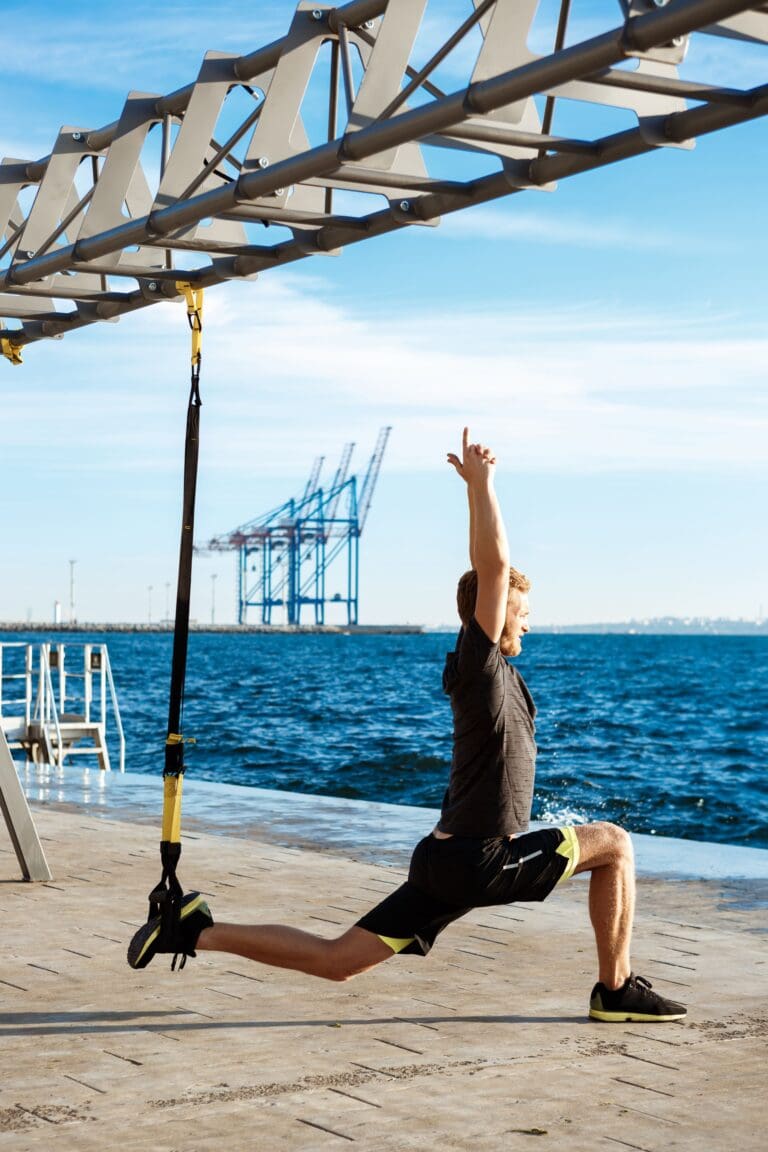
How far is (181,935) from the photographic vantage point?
4.70 meters

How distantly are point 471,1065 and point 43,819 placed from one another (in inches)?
234

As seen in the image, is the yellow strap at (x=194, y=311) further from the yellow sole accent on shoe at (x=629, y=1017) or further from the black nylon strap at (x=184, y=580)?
the yellow sole accent on shoe at (x=629, y=1017)

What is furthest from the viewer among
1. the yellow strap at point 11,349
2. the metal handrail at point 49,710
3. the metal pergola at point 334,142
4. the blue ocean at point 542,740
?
the blue ocean at point 542,740

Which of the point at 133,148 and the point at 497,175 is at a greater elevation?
the point at 133,148

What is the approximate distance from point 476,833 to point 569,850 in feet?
1.16

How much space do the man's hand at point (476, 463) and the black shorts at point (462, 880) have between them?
40.5 inches

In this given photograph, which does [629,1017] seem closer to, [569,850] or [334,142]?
[569,850]

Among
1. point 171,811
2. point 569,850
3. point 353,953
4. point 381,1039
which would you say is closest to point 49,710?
point 171,811

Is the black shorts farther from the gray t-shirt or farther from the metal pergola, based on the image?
the metal pergola

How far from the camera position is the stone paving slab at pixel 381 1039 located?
3.89 m

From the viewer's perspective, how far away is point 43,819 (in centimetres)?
989

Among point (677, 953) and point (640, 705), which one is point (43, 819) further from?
point (640, 705)

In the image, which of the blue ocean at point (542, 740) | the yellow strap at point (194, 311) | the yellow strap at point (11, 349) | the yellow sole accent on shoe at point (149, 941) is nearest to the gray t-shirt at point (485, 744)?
the yellow sole accent on shoe at point (149, 941)

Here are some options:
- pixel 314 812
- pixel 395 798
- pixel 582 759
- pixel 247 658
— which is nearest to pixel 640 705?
pixel 582 759
